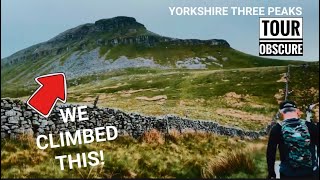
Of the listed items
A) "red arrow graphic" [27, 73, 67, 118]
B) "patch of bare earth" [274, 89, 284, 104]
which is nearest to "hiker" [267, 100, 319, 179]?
"patch of bare earth" [274, 89, 284, 104]

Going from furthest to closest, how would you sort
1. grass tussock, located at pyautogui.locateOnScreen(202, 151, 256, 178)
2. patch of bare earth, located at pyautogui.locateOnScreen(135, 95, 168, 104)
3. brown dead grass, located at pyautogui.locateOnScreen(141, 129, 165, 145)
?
1. patch of bare earth, located at pyautogui.locateOnScreen(135, 95, 168, 104)
2. brown dead grass, located at pyautogui.locateOnScreen(141, 129, 165, 145)
3. grass tussock, located at pyautogui.locateOnScreen(202, 151, 256, 178)

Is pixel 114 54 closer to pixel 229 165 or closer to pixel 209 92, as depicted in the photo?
pixel 209 92

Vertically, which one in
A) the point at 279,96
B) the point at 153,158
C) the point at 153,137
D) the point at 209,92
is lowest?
the point at 153,158

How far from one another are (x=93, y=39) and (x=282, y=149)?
5.01 m

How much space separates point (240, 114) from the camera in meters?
14.5

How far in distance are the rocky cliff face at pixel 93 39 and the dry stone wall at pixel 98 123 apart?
4.18 ft

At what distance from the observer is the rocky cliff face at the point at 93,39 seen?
14.0m

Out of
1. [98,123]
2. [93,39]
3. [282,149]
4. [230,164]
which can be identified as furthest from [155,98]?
[282,149]

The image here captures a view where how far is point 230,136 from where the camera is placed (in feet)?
46.1

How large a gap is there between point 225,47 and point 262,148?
2.55 m

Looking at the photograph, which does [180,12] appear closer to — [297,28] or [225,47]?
[225,47]

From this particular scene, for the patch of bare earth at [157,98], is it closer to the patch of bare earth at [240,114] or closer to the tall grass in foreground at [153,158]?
the tall grass in foreground at [153,158]

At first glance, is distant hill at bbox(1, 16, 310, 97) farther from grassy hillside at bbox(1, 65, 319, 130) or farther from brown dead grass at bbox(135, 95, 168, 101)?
brown dead grass at bbox(135, 95, 168, 101)

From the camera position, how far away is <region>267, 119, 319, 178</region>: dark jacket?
41.4 feet
